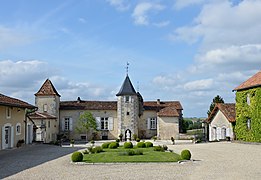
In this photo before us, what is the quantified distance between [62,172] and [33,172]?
3.85 feet

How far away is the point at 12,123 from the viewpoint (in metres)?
26.3

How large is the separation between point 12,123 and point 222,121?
20806 millimetres

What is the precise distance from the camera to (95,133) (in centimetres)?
4403

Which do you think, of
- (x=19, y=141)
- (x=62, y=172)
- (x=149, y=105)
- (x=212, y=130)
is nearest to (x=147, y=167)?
(x=62, y=172)

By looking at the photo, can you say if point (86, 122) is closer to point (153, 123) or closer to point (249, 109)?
point (153, 123)

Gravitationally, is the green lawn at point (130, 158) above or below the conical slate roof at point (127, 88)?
below

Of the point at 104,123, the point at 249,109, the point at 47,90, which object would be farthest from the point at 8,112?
the point at 104,123

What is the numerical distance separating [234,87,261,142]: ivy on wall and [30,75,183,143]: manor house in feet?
40.1

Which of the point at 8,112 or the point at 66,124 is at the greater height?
the point at 8,112

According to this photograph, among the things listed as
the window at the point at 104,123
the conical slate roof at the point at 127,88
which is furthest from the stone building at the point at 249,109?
the window at the point at 104,123

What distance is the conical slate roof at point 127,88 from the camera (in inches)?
1705

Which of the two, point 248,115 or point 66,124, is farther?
point 66,124

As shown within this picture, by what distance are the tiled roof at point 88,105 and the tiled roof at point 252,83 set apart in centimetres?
1828

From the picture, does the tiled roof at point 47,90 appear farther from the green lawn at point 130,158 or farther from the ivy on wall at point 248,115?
the green lawn at point 130,158
